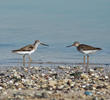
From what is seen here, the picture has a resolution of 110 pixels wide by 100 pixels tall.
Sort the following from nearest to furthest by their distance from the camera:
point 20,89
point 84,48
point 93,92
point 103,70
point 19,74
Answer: point 93,92 → point 20,89 → point 19,74 → point 103,70 → point 84,48

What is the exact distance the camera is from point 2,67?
18.9 meters

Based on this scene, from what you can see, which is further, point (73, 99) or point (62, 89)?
point (62, 89)

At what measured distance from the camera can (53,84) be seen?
13.9 m

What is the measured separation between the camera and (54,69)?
1831cm

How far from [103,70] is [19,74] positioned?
3515 millimetres

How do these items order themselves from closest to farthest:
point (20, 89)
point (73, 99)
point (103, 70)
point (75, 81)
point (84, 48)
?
1. point (73, 99)
2. point (20, 89)
3. point (75, 81)
4. point (103, 70)
5. point (84, 48)

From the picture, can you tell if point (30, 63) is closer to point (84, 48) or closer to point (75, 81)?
point (84, 48)

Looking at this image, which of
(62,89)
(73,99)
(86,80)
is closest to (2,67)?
(86,80)

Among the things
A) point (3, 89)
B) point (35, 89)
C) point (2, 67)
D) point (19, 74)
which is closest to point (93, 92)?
point (35, 89)

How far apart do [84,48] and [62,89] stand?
6964mm

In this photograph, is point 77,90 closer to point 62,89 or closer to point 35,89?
point 62,89

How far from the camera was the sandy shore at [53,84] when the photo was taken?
12.0 m

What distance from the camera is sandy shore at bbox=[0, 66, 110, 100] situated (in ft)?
39.4

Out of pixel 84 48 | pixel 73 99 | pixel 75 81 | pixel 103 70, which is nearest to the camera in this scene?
pixel 73 99
